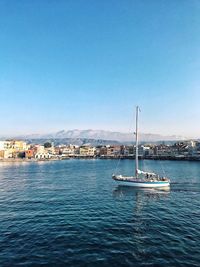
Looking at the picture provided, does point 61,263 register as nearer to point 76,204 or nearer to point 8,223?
point 8,223

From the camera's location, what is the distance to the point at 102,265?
2008 cm

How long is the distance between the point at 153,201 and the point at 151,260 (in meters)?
24.0

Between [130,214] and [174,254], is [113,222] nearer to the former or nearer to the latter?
[130,214]

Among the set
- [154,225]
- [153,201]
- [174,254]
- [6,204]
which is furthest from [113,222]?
[6,204]

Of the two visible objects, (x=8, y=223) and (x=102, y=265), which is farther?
(x=8, y=223)

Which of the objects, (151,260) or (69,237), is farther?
(69,237)

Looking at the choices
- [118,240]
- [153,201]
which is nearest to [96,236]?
[118,240]

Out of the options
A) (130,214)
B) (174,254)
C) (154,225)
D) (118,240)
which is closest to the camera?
(174,254)

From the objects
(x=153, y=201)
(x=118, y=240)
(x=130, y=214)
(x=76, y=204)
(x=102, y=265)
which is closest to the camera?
(x=102, y=265)

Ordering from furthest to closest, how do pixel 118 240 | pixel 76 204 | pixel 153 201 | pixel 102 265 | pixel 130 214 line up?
pixel 153 201, pixel 76 204, pixel 130 214, pixel 118 240, pixel 102 265

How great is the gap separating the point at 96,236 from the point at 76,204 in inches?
592

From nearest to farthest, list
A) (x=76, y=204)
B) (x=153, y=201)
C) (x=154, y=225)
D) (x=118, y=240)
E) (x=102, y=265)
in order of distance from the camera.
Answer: (x=102, y=265) < (x=118, y=240) < (x=154, y=225) < (x=76, y=204) < (x=153, y=201)

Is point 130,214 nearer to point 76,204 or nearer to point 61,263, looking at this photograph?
point 76,204

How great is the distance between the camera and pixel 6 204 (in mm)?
41562
